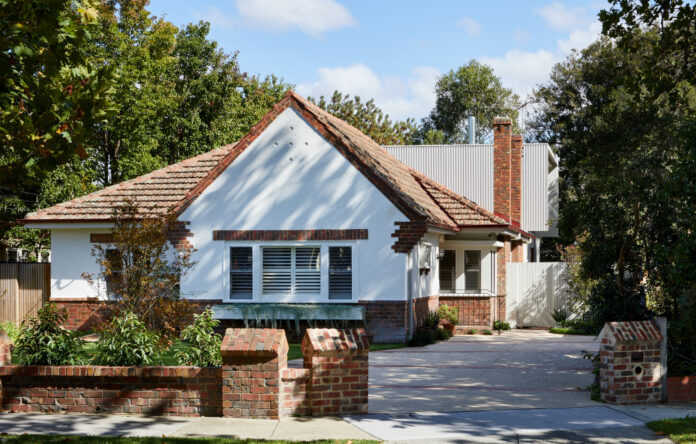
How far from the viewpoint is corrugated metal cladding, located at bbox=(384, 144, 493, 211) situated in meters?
28.2

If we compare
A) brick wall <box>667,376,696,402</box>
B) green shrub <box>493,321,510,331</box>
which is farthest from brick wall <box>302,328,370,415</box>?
green shrub <box>493,321,510,331</box>

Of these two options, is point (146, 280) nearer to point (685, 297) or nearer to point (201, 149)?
point (685, 297)

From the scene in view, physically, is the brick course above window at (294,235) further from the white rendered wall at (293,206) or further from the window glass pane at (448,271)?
the window glass pane at (448,271)

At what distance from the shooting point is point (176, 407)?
10.1 m

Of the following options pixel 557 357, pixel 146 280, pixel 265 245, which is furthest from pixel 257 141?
pixel 557 357

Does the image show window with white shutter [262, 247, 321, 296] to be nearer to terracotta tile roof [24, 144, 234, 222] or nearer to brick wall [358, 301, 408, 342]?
brick wall [358, 301, 408, 342]

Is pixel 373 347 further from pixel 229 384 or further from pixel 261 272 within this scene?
pixel 229 384

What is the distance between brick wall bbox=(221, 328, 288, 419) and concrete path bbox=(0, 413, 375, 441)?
0.17 m

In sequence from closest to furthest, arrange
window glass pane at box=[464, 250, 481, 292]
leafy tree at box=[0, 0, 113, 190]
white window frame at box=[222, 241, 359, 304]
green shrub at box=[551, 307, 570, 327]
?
leafy tree at box=[0, 0, 113, 190] → white window frame at box=[222, 241, 359, 304] → window glass pane at box=[464, 250, 481, 292] → green shrub at box=[551, 307, 570, 327]

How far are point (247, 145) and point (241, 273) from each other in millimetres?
3390

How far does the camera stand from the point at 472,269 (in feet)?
78.3

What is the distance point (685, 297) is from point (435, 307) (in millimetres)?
11573

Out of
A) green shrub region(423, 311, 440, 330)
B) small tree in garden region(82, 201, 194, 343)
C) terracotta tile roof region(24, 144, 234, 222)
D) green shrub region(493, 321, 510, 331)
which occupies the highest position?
terracotta tile roof region(24, 144, 234, 222)

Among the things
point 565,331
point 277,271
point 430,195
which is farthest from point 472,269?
point 277,271
